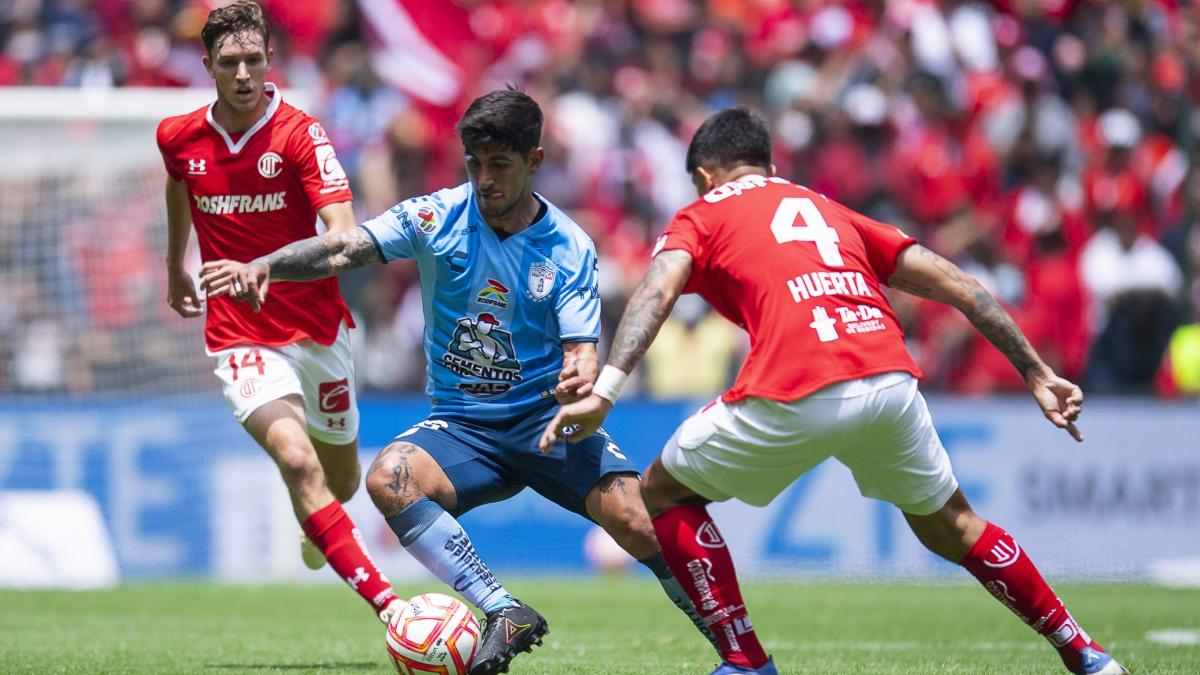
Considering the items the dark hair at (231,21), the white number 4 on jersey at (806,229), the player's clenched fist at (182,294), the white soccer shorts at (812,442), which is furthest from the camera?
the player's clenched fist at (182,294)

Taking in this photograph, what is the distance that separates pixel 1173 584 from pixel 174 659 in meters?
9.55

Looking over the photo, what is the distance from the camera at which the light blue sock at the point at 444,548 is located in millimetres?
6816

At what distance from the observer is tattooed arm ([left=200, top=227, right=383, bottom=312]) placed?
20.8ft

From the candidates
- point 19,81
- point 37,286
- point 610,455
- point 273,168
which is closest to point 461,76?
point 19,81

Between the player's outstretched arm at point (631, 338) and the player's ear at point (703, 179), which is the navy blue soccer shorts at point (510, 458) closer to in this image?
the player's outstretched arm at point (631, 338)

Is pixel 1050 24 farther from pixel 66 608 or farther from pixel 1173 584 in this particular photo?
pixel 66 608

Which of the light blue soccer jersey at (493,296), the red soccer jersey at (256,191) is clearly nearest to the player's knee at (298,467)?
the red soccer jersey at (256,191)

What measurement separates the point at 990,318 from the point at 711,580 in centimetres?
156

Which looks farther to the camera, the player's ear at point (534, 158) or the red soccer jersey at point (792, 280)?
the player's ear at point (534, 158)

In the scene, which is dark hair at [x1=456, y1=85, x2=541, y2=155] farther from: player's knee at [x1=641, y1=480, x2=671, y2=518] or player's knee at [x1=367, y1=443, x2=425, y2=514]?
player's knee at [x1=641, y1=480, x2=671, y2=518]

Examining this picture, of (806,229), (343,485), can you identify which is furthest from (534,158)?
(343,485)

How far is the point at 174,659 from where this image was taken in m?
8.12

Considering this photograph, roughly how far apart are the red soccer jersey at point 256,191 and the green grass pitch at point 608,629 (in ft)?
5.62

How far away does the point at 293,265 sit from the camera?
670cm
